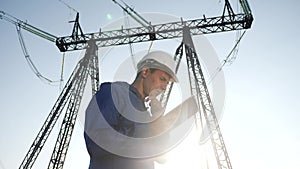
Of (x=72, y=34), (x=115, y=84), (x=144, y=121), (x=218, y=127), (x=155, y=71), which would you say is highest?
(x=72, y=34)

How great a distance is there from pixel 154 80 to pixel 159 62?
0.65ft

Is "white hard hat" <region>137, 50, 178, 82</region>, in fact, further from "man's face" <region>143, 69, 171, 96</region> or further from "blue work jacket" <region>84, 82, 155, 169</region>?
"blue work jacket" <region>84, 82, 155, 169</region>

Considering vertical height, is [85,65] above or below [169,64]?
above

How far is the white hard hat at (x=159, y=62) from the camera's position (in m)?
2.36

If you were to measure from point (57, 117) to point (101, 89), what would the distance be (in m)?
28.1

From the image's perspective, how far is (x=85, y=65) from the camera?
24250mm

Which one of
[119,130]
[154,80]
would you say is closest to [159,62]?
[154,80]

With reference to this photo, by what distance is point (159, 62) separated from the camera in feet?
7.87

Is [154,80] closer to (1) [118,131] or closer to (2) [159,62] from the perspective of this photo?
(2) [159,62]

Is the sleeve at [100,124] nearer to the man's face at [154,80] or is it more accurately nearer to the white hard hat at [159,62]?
the man's face at [154,80]

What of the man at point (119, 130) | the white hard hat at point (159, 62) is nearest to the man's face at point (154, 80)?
the white hard hat at point (159, 62)

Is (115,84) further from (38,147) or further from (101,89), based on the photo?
(38,147)

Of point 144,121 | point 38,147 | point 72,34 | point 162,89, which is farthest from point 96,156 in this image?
point 38,147

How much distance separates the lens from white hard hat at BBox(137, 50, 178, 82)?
2.36 m
